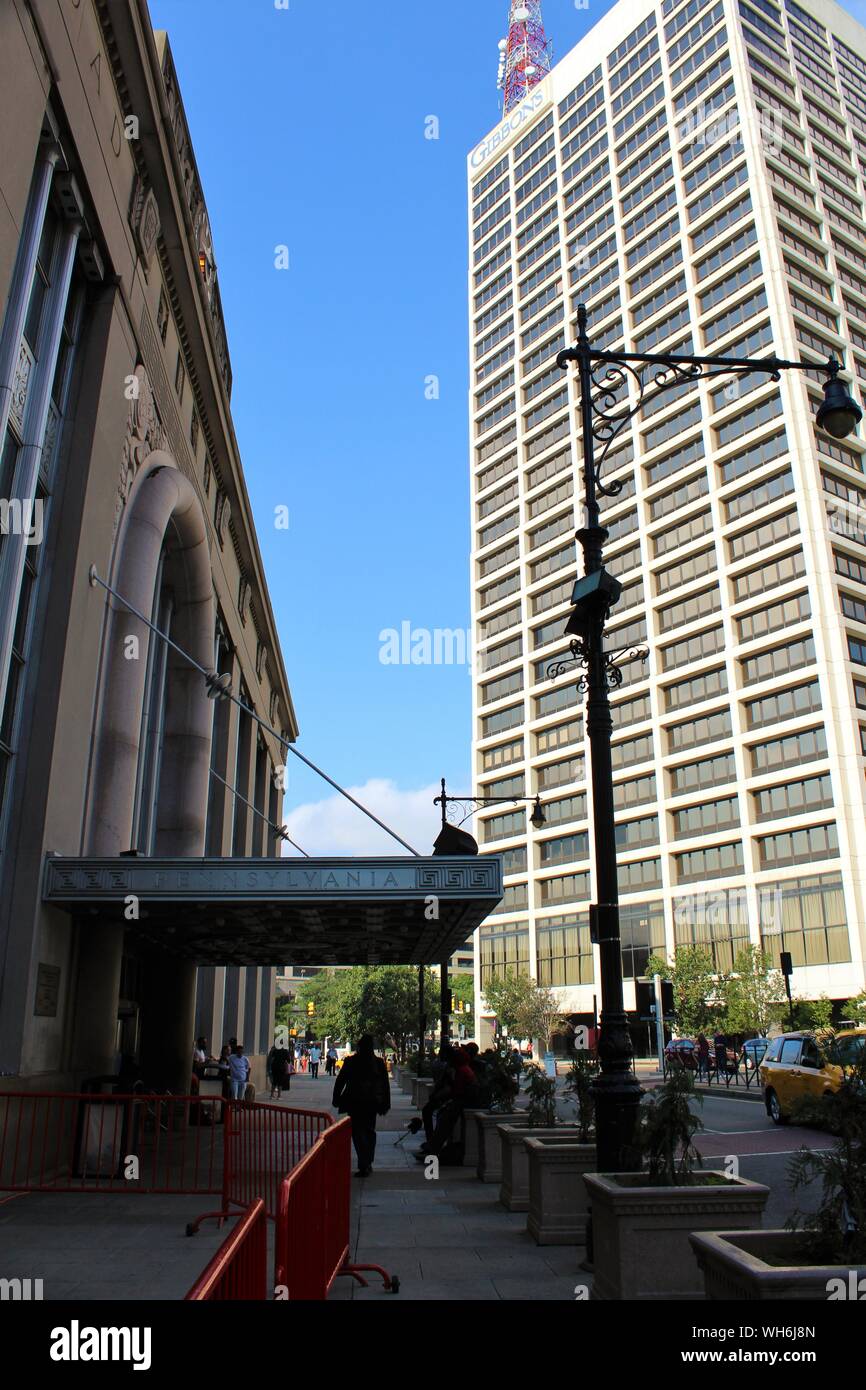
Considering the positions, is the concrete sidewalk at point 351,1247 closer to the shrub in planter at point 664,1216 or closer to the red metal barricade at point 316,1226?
the red metal barricade at point 316,1226

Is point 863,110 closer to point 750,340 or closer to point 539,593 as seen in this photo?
point 750,340

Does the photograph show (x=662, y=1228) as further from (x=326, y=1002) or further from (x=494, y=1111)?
(x=326, y=1002)

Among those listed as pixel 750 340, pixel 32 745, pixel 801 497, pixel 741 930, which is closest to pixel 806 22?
pixel 750 340

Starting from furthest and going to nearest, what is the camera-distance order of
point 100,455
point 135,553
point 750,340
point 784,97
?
point 784,97 < point 750,340 < point 135,553 < point 100,455

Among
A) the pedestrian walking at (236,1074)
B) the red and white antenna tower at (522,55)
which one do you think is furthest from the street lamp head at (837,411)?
the red and white antenna tower at (522,55)

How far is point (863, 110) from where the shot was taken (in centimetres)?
8656

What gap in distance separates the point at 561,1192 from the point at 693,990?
45.2m

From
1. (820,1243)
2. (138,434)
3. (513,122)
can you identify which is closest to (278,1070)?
(138,434)

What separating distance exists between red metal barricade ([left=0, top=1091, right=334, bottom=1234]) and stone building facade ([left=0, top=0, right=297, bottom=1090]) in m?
0.75

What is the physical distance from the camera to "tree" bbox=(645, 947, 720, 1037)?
4928 centimetres

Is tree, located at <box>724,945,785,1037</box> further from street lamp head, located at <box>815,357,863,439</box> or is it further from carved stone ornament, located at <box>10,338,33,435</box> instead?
carved stone ornament, located at <box>10,338,33,435</box>

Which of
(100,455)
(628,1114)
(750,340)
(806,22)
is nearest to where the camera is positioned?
(628,1114)

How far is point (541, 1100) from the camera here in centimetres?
1205

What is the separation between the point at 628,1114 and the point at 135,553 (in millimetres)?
13845
